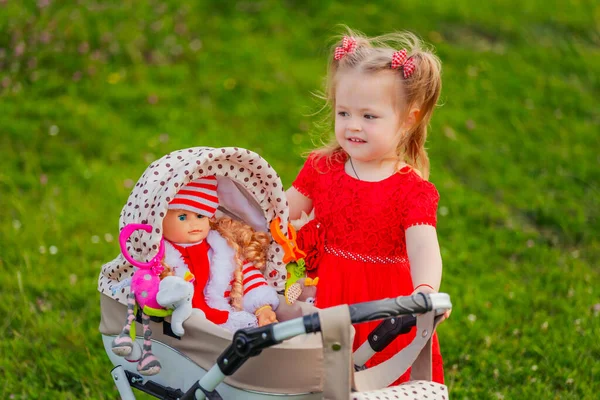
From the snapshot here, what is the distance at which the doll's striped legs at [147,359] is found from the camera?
102 inches

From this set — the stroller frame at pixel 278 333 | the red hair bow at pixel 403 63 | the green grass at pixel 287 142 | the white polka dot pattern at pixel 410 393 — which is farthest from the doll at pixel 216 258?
the green grass at pixel 287 142

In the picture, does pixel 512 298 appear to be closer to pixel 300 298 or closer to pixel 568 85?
pixel 300 298

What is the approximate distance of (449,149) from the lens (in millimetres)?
6492

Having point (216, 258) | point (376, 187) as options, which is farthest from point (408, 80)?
point (216, 258)

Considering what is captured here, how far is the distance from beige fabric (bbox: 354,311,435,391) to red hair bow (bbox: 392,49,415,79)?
91 centimetres

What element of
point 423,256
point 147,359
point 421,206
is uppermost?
point 421,206

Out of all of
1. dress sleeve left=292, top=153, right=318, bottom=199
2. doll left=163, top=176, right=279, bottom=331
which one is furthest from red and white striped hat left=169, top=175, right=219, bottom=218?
dress sleeve left=292, top=153, right=318, bottom=199

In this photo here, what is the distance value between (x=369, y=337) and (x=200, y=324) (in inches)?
25.0

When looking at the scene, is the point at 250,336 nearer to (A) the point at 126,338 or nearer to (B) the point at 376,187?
(A) the point at 126,338

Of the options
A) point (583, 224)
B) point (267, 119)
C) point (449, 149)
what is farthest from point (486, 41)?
point (583, 224)

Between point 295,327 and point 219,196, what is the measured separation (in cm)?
97

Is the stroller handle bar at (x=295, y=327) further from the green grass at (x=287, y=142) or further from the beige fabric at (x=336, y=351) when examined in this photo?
the green grass at (x=287, y=142)

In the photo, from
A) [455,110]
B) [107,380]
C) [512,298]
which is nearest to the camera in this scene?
[107,380]

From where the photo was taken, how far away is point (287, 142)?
649cm
